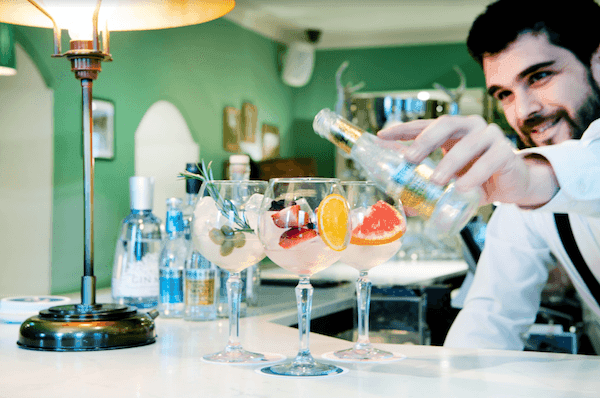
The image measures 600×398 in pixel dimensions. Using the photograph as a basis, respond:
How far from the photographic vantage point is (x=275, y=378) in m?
0.87

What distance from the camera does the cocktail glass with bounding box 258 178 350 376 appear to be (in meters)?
0.87

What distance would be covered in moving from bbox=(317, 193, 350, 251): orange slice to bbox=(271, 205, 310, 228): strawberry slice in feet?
0.06

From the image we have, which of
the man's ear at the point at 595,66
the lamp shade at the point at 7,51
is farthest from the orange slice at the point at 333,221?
the lamp shade at the point at 7,51

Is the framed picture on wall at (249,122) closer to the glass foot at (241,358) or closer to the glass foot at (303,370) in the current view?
the glass foot at (241,358)

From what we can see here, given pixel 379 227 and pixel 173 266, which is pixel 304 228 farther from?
pixel 173 266

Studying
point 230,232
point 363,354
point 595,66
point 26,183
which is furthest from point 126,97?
point 363,354

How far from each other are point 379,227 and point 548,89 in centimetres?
91

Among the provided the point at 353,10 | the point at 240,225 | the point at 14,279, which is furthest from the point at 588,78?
the point at 353,10

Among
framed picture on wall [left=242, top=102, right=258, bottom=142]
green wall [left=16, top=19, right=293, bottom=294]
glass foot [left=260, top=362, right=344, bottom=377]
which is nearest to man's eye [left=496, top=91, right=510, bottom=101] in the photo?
glass foot [left=260, top=362, right=344, bottom=377]

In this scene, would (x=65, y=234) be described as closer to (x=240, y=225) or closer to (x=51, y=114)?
(x=51, y=114)

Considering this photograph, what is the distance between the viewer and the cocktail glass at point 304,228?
2.86 feet

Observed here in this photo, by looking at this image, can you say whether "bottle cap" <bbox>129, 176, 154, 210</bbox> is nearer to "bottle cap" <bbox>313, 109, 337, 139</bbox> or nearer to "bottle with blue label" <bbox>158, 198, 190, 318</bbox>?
"bottle with blue label" <bbox>158, 198, 190, 318</bbox>

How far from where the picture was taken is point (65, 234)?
7.80 feet

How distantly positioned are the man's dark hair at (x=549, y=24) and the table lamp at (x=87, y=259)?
800mm
